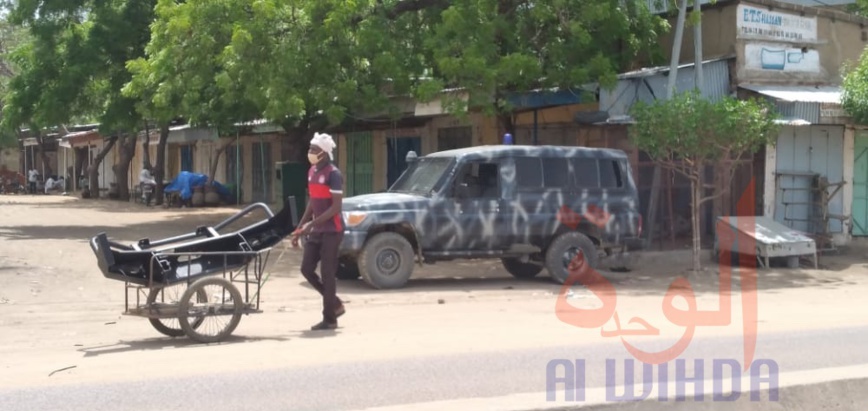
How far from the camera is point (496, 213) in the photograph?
1402 cm

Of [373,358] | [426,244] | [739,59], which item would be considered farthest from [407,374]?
[739,59]

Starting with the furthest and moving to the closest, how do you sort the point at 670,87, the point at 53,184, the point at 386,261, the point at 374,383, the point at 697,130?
1. the point at 53,184
2. the point at 670,87
3. the point at 697,130
4. the point at 386,261
5. the point at 374,383

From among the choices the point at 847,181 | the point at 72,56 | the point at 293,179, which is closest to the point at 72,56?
the point at 72,56

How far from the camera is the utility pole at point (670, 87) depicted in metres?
17.0

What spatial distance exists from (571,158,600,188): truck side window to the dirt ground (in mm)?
1576

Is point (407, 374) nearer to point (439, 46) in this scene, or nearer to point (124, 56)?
point (439, 46)

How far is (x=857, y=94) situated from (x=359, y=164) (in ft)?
45.5

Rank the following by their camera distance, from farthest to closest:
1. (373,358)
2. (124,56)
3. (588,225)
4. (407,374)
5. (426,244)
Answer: (124,56) → (588,225) → (426,244) → (373,358) → (407,374)

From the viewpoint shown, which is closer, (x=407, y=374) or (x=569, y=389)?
(x=569, y=389)

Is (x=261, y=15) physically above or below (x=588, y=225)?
above

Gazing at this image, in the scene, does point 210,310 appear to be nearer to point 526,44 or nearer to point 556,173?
point 556,173

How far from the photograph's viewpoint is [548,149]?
14430 mm

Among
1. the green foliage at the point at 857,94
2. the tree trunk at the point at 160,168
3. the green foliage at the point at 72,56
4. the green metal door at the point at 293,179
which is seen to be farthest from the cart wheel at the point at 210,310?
the tree trunk at the point at 160,168

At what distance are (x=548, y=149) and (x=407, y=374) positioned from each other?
7256mm
